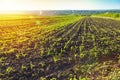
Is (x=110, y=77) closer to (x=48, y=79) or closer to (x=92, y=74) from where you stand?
(x=92, y=74)

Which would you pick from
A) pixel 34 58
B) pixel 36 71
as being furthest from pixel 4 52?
pixel 36 71

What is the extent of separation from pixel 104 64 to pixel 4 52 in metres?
5.47

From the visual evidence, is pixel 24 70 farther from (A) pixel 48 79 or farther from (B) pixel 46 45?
(B) pixel 46 45

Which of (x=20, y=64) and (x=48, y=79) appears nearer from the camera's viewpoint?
(x=48, y=79)

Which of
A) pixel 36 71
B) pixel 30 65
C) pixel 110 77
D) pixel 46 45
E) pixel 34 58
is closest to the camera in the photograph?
pixel 110 77

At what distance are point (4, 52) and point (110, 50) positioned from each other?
5997 millimetres

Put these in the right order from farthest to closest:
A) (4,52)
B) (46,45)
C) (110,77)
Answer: (46,45) → (4,52) → (110,77)

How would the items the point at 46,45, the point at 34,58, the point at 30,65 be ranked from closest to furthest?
the point at 30,65
the point at 34,58
the point at 46,45

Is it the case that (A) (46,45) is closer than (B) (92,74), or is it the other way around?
(B) (92,74)

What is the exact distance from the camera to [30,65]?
10633 mm

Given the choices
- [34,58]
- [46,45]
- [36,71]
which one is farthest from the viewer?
[46,45]

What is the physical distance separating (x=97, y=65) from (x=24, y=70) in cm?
328

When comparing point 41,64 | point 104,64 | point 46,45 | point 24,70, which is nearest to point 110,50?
point 104,64

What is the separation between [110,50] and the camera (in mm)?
13961
